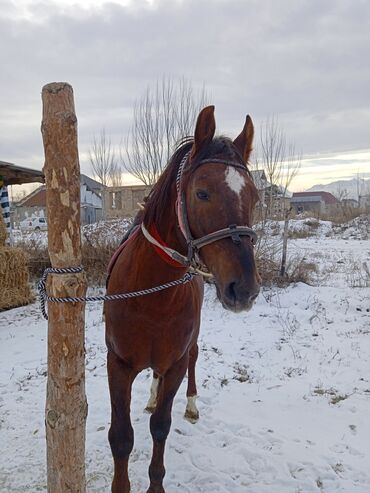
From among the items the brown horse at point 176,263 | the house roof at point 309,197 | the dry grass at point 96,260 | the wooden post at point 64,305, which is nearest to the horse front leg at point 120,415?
the brown horse at point 176,263

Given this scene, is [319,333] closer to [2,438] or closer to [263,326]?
[263,326]

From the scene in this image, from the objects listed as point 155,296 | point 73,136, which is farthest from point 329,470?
point 73,136

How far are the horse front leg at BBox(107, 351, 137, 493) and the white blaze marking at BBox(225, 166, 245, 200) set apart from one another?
4.45 feet

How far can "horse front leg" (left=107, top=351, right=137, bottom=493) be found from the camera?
255cm

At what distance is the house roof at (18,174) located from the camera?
7.61 metres

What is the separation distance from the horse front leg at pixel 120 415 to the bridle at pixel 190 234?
0.88m

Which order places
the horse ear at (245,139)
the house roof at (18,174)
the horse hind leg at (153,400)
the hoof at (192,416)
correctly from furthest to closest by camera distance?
1. the house roof at (18,174)
2. the horse hind leg at (153,400)
3. the hoof at (192,416)
4. the horse ear at (245,139)

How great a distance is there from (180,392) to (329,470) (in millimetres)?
1717

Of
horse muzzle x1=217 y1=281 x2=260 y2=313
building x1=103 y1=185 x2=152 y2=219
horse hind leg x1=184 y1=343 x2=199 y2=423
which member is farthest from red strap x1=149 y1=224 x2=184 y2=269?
building x1=103 y1=185 x2=152 y2=219

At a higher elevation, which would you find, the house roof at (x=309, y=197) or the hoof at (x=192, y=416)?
the house roof at (x=309, y=197)

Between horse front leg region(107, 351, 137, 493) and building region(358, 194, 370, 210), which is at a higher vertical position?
building region(358, 194, 370, 210)

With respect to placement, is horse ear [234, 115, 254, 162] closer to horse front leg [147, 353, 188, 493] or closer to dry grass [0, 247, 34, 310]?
horse front leg [147, 353, 188, 493]

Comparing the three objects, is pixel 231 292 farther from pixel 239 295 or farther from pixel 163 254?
pixel 163 254

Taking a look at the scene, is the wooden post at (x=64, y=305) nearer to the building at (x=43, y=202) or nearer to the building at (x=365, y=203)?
the building at (x=365, y=203)
